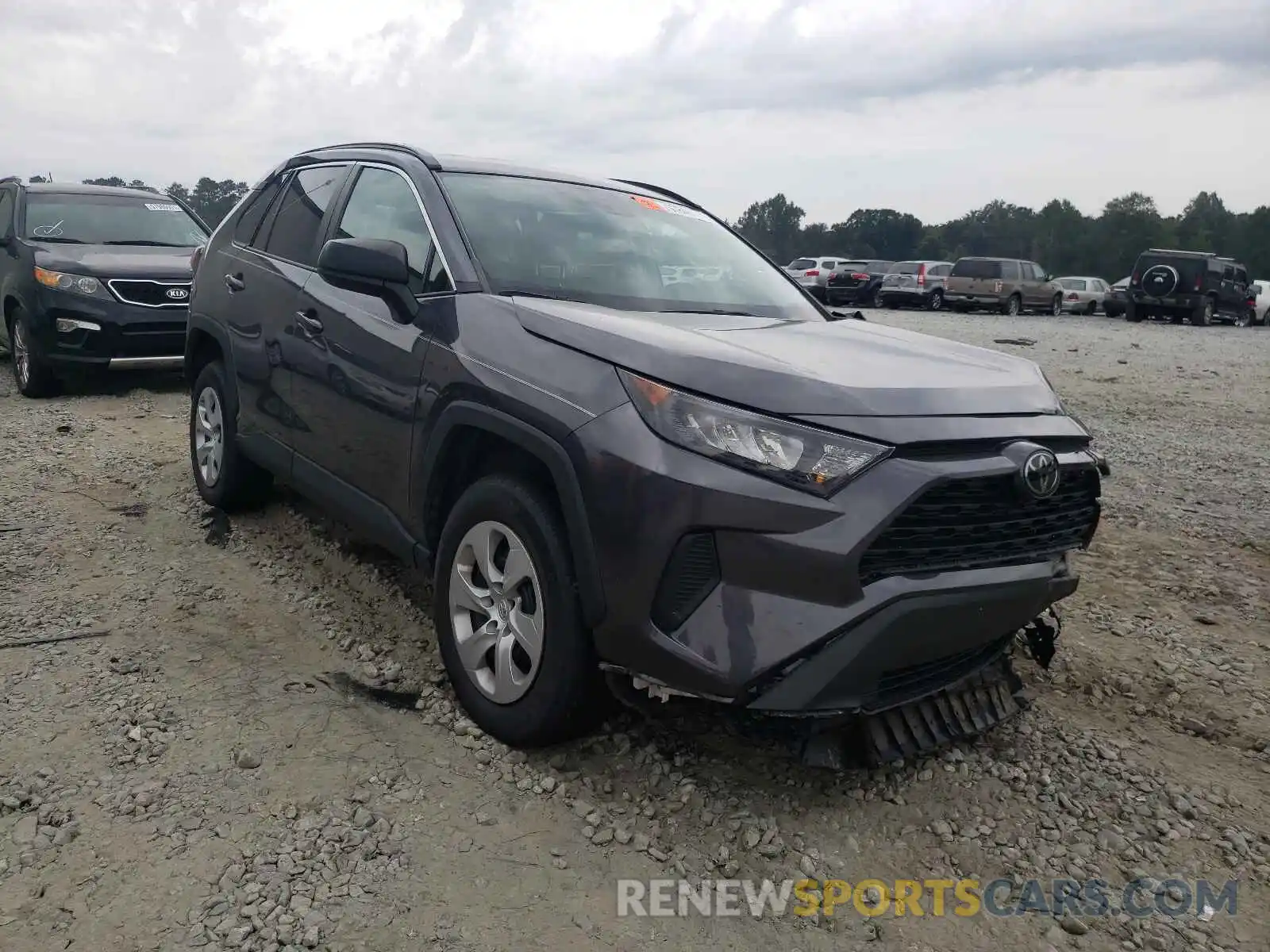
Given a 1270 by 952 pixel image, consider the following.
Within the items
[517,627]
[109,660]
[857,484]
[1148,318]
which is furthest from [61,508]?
[1148,318]

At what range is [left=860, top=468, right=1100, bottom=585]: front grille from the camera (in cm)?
246

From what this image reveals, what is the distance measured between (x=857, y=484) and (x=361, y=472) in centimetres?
195

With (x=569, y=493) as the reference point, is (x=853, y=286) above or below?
above

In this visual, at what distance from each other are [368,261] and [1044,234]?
304 feet

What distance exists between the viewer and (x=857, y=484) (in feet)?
7.95

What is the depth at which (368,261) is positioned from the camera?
3.26m

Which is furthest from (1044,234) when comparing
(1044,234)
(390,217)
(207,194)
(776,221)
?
(390,217)

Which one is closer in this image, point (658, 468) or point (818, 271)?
point (658, 468)

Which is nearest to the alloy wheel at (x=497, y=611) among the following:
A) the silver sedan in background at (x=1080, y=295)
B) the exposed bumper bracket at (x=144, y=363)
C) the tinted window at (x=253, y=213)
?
the tinted window at (x=253, y=213)

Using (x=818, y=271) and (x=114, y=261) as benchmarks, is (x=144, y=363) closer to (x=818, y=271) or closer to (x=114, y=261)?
(x=114, y=261)

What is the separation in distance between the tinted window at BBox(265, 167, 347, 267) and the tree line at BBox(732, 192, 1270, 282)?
64033 mm

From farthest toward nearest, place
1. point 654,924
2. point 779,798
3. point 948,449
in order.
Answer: point 779,798 → point 948,449 → point 654,924

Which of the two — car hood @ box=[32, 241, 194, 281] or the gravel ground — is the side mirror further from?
car hood @ box=[32, 241, 194, 281]

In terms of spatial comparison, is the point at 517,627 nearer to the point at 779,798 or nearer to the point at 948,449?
the point at 779,798
